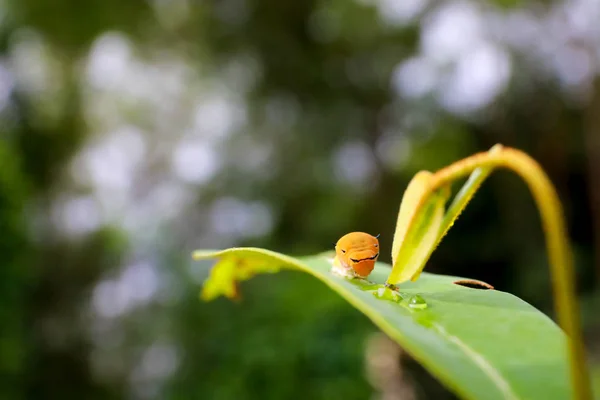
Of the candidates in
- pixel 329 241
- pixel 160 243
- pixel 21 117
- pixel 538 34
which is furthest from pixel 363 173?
pixel 21 117

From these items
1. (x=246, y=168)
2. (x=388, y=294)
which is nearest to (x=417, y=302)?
(x=388, y=294)

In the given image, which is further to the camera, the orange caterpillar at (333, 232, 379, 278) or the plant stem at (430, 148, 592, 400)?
the orange caterpillar at (333, 232, 379, 278)

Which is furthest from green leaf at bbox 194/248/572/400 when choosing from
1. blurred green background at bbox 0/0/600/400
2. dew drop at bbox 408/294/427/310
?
blurred green background at bbox 0/0/600/400

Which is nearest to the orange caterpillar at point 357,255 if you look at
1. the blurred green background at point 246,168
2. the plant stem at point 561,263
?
the plant stem at point 561,263

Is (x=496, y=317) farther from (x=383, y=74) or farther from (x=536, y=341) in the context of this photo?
(x=383, y=74)

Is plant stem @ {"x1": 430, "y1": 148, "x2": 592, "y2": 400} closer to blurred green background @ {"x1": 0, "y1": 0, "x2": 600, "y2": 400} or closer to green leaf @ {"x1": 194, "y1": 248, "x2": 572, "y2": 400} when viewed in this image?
green leaf @ {"x1": 194, "y1": 248, "x2": 572, "y2": 400}

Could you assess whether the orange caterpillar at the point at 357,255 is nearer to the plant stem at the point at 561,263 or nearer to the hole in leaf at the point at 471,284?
the hole in leaf at the point at 471,284

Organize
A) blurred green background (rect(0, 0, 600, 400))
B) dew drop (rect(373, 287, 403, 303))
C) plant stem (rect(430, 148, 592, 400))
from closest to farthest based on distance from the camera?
plant stem (rect(430, 148, 592, 400))
dew drop (rect(373, 287, 403, 303))
blurred green background (rect(0, 0, 600, 400))
